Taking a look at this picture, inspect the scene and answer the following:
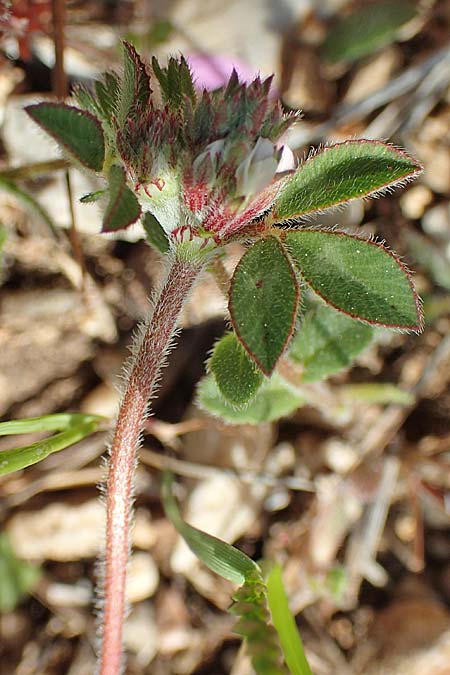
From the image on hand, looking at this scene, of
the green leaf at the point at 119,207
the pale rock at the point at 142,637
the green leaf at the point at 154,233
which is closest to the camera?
the green leaf at the point at 119,207

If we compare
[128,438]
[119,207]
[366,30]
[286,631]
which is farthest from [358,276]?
[366,30]

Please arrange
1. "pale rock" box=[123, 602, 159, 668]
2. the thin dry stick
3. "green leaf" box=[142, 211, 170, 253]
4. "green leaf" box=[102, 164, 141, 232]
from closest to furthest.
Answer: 1. "green leaf" box=[102, 164, 141, 232]
2. "green leaf" box=[142, 211, 170, 253]
3. the thin dry stick
4. "pale rock" box=[123, 602, 159, 668]

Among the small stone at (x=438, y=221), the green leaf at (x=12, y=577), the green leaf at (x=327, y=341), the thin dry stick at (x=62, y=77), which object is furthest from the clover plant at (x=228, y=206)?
the small stone at (x=438, y=221)

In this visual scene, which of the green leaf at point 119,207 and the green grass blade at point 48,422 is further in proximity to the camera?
the green grass blade at point 48,422

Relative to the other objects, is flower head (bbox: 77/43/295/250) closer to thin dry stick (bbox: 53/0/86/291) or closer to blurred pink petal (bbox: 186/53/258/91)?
thin dry stick (bbox: 53/0/86/291)

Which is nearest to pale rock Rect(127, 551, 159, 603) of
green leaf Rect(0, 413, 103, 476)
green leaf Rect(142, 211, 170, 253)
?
green leaf Rect(0, 413, 103, 476)

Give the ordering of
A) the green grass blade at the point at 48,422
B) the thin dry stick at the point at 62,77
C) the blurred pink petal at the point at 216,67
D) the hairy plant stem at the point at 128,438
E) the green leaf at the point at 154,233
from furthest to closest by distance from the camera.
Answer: the blurred pink petal at the point at 216,67, the thin dry stick at the point at 62,77, the green grass blade at the point at 48,422, the green leaf at the point at 154,233, the hairy plant stem at the point at 128,438

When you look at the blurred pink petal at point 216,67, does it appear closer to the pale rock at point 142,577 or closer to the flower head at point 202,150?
the flower head at point 202,150
